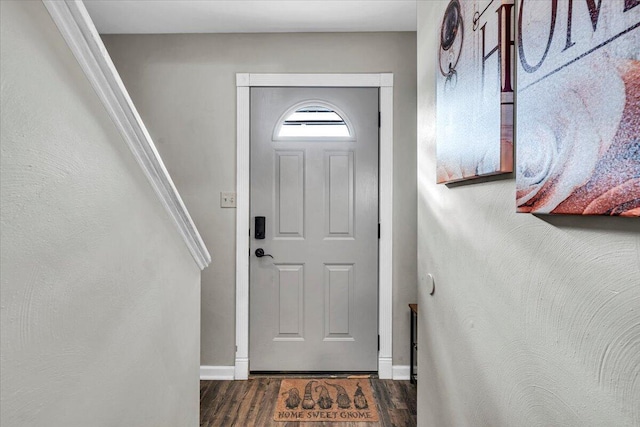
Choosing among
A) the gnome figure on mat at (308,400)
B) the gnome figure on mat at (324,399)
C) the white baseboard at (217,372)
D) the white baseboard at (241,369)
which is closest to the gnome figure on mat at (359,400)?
the gnome figure on mat at (324,399)

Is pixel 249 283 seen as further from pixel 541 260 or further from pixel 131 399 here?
pixel 541 260

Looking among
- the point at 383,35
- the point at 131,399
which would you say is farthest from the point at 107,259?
the point at 383,35

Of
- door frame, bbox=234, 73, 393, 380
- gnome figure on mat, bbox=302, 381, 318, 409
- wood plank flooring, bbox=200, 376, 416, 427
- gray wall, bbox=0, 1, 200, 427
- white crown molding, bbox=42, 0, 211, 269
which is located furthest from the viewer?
door frame, bbox=234, 73, 393, 380

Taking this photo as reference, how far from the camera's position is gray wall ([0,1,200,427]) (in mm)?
654

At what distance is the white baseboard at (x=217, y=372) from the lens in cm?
282

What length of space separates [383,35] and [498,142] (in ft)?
7.33

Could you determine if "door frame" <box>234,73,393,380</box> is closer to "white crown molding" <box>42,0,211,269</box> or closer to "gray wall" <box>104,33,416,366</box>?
"gray wall" <box>104,33,416,366</box>

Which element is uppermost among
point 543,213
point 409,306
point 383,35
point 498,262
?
point 383,35

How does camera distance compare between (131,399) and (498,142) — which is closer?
(498,142)

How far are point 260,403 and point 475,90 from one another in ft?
7.28

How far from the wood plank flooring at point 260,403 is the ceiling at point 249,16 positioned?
7.99 ft

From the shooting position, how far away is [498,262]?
3.00 feet

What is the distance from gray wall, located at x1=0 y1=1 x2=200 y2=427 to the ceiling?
5.93ft

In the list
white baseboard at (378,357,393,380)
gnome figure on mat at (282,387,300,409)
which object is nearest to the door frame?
white baseboard at (378,357,393,380)
